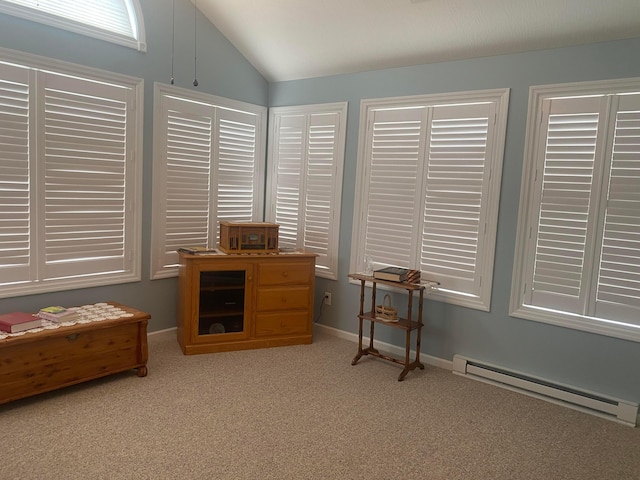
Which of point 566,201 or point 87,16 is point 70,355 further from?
point 566,201

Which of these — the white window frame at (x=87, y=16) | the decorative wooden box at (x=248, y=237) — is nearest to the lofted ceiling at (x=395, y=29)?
the white window frame at (x=87, y=16)

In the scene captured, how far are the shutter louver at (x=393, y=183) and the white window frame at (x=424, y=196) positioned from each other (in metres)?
0.01

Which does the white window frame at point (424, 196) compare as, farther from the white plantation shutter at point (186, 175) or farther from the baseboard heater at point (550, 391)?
the white plantation shutter at point (186, 175)

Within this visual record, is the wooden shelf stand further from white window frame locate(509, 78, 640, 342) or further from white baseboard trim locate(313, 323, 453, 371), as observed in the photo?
white window frame locate(509, 78, 640, 342)

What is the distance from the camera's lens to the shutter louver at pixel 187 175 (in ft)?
13.3

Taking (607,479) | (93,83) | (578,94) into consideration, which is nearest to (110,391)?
(93,83)

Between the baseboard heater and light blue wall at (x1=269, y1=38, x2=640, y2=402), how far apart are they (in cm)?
6

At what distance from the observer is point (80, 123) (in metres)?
3.47

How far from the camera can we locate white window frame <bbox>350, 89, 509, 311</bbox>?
3.50 meters

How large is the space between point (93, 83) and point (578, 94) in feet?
11.1

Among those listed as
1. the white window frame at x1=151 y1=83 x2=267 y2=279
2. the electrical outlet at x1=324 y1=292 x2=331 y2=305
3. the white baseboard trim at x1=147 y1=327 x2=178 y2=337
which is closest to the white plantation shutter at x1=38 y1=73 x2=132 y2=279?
the white window frame at x1=151 y1=83 x2=267 y2=279

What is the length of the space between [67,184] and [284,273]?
1.79 m

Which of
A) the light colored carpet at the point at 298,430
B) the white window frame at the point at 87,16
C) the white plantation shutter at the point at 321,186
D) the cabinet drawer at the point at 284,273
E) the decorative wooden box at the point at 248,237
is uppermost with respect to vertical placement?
the white window frame at the point at 87,16

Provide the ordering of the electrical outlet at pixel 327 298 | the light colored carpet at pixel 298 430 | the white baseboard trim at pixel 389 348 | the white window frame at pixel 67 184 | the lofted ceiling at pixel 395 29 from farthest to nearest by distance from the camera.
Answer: the electrical outlet at pixel 327 298 < the white baseboard trim at pixel 389 348 < the white window frame at pixel 67 184 < the lofted ceiling at pixel 395 29 < the light colored carpet at pixel 298 430
